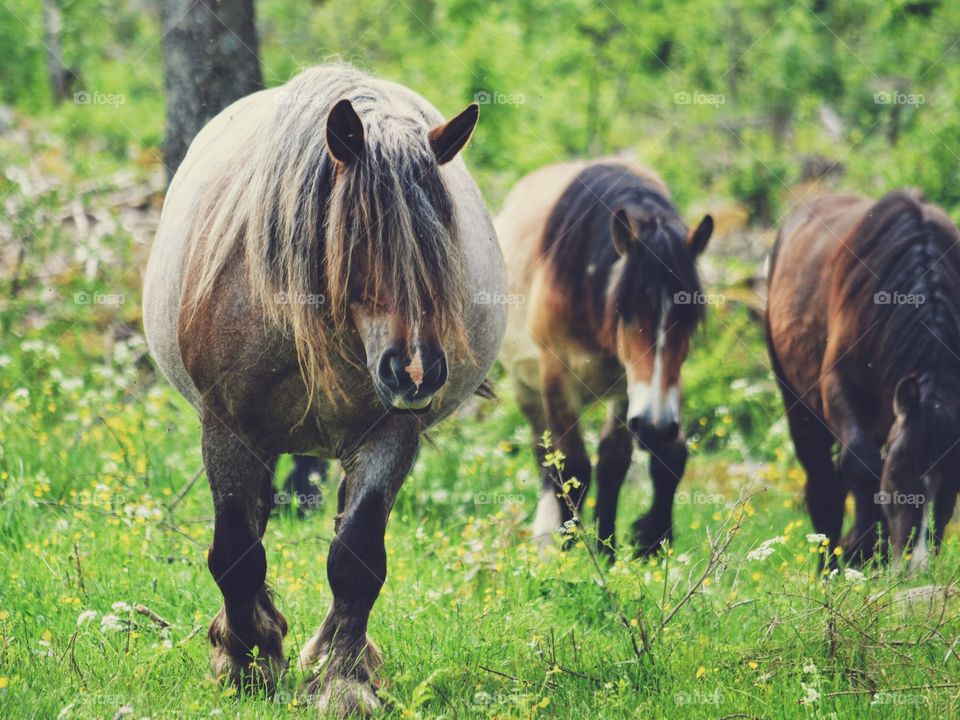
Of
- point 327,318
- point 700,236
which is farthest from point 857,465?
point 327,318

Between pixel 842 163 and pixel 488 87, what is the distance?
5.02m

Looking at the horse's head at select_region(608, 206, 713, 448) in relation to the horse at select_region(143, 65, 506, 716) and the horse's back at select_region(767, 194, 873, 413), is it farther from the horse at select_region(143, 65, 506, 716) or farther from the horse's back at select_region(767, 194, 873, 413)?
the horse at select_region(143, 65, 506, 716)

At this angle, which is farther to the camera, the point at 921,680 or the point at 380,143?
the point at 921,680

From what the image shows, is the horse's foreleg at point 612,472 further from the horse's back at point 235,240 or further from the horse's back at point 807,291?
the horse's back at point 235,240

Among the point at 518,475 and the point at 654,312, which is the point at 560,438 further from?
the point at 654,312

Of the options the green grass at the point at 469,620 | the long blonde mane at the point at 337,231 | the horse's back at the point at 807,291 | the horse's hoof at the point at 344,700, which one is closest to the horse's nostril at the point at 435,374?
the long blonde mane at the point at 337,231

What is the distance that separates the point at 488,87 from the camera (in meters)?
11.2

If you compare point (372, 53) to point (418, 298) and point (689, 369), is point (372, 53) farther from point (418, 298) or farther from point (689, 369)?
point (418, 298)

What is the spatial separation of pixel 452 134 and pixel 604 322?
250 centimetres

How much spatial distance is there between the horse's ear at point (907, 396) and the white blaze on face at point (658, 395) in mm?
1047

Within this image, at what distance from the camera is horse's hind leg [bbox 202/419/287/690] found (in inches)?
160

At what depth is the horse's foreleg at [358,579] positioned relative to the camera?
380cm

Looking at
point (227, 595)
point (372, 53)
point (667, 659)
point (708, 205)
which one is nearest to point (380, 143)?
point (227, 595)

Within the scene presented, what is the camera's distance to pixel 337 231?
11.7ft
